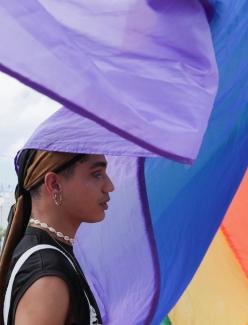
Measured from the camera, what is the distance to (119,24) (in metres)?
0.86

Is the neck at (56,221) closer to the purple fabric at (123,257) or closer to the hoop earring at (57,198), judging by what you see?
the hoop earring at (57,198)

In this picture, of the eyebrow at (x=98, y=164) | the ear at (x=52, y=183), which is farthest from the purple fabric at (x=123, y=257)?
the ear at (x=52, y=183)

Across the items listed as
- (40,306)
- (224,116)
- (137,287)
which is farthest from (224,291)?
(40,306)

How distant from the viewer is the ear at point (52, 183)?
1184 mm

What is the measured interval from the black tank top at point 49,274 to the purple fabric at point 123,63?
1.36 feet

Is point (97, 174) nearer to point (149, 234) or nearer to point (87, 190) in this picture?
point (87, 190)

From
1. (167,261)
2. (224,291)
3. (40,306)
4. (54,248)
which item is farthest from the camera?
(224,291)

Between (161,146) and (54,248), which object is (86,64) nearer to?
(161,146)

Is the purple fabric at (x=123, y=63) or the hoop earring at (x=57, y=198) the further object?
the hoop earring at (x=57, y=198)

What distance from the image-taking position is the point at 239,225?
2.05 meters

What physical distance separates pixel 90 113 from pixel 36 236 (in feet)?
1.61

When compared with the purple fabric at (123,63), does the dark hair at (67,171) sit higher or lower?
lower

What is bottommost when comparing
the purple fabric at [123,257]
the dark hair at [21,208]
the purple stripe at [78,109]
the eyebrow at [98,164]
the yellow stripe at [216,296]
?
the yellow stripe at [216,296]

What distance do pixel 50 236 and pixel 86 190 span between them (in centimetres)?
13
